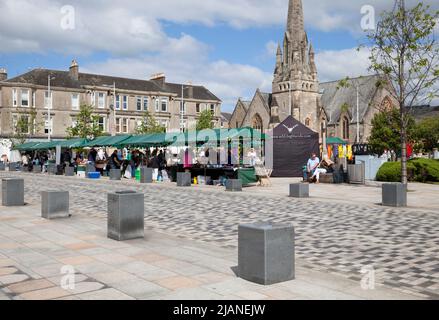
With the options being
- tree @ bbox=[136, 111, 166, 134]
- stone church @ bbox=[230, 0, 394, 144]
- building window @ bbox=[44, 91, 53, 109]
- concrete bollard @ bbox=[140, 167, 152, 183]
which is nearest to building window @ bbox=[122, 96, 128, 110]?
tree @ bbox=[136, 111, 166, 134]

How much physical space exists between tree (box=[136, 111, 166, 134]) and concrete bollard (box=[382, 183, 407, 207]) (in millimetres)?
48449

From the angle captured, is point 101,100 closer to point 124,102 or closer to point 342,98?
point 124,102

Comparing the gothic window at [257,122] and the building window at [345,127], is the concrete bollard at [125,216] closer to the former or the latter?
the building window at [345,127]

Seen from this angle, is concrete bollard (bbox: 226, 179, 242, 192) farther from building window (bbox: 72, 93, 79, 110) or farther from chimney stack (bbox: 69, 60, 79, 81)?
chimney stack (bbox: 69, 60, 79, 81)

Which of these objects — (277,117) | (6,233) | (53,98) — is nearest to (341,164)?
(6,233)

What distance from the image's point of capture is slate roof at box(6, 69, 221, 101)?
60031mm

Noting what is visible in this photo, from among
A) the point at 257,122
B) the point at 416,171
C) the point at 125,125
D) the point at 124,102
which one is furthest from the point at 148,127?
the point at 416,171

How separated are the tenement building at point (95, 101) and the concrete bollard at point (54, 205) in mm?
46176

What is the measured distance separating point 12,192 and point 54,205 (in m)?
3.45

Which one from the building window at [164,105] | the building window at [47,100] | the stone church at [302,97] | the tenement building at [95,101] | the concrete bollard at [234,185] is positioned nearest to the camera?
the concrete bollard at [234,185]

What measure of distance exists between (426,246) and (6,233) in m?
8.00

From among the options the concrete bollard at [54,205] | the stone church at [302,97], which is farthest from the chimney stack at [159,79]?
the concrete bollard at [54,205]

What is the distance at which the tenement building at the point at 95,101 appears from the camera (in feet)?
189
